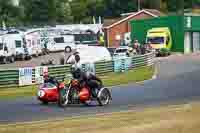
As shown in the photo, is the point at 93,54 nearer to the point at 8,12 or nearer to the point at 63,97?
the point at 63,97

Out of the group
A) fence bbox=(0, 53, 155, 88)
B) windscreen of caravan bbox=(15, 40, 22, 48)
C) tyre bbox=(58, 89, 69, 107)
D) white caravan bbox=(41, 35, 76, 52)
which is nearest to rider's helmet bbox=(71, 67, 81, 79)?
tyre bbox=(58, 89, 69, 107)

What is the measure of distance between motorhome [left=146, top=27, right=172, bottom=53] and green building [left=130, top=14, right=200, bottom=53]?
47.2 inches

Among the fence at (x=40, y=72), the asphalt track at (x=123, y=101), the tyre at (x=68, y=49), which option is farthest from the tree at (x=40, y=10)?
the asphalt track at (x=123, y=101)

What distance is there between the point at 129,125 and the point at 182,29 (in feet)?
177

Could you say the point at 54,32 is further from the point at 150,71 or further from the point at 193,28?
the point at 150,71

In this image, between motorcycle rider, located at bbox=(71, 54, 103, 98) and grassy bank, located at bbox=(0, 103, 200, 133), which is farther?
motorcycle rider, located at bbox=(71, 54, 103, 98)

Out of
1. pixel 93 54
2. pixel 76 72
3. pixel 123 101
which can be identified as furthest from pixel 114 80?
pixel 76 72

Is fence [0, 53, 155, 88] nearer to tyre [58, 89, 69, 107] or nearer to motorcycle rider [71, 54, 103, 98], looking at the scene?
tyre [58, 89, 69, 107]

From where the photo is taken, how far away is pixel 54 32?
73500mm

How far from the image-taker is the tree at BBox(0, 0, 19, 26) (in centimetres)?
12256

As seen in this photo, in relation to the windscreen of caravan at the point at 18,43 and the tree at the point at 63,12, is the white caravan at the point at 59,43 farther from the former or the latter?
the tree at the point at 63,12

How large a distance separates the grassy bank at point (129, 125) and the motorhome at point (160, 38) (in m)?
48.5

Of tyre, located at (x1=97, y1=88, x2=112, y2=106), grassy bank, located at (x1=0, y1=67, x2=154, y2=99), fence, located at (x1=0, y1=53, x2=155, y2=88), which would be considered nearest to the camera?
tyre, located at (x1=97, y1=88, x2=112, y2=106)

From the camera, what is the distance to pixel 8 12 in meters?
126
